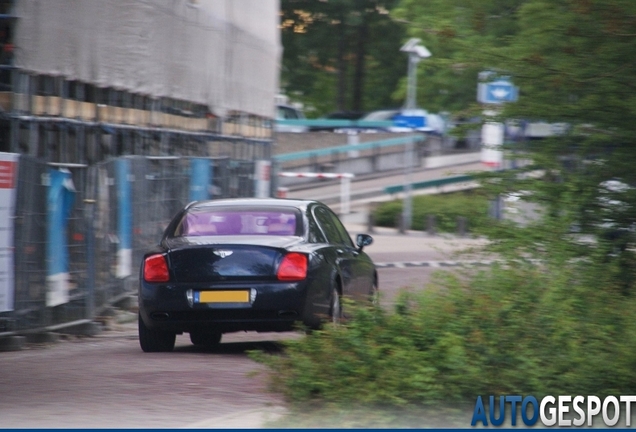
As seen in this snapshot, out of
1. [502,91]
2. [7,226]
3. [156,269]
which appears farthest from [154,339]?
[502,91]

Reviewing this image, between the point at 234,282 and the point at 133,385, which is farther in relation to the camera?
the point at 234,282

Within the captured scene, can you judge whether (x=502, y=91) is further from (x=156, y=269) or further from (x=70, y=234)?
(x=70, y=234)

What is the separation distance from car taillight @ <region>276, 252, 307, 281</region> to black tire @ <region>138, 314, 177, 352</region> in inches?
55.7

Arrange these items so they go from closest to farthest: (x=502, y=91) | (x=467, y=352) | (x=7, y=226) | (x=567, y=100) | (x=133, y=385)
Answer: (x=467, y=352), (x=133, y=385), (x=567, y=100), (x=7, y=226), (x=502, y=91)

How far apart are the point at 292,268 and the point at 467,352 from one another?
3573mm

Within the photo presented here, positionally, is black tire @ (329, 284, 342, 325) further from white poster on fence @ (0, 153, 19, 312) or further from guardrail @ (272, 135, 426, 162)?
guardrail @ (272, 135, 426, 162)

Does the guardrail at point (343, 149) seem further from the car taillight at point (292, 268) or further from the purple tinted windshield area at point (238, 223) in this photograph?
the car taillight at point (292, 268)

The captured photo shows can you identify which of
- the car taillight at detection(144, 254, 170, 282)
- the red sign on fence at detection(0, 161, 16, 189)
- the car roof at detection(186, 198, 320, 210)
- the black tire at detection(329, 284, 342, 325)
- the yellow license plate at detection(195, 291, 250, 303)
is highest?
the red sign on fence at detection(0, 161, 16, 189)

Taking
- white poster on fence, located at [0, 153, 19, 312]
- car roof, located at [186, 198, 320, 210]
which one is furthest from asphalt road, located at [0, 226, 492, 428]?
car roof, located at [186, 198, 320, 210]

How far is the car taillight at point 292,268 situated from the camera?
1107 cm

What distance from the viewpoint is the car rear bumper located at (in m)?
11.0

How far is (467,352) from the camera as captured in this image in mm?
7742

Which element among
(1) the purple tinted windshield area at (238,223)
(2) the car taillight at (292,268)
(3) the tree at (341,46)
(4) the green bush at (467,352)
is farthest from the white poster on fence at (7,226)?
(3) the tree at (341,46)

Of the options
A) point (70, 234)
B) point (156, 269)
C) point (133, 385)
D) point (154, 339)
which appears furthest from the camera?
point (70, 234)
